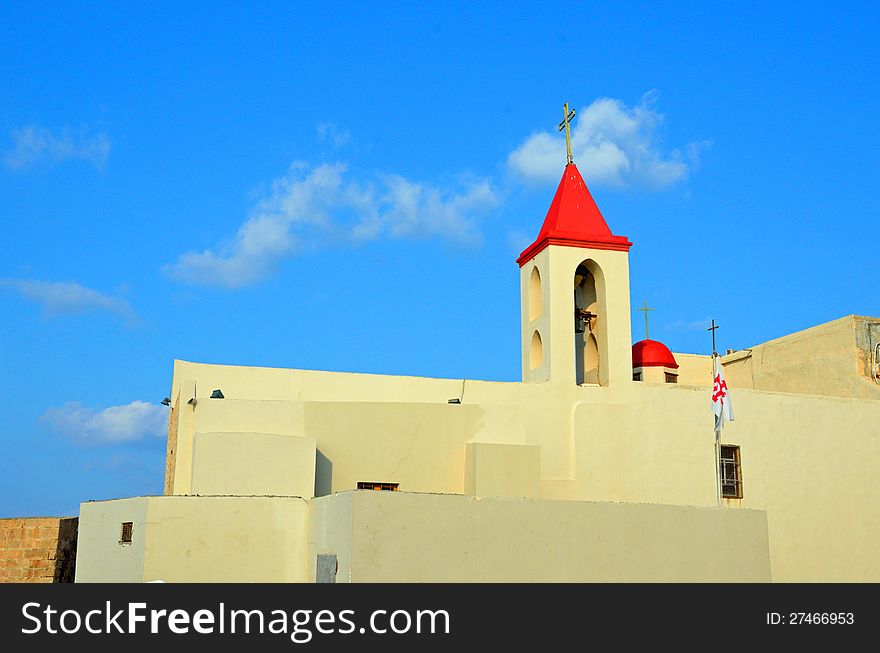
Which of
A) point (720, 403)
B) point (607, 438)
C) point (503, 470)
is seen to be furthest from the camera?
point (607, 438)

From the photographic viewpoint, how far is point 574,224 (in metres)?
19.3

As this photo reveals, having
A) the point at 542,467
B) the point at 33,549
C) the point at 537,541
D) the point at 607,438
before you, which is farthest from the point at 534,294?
the point at 33,549

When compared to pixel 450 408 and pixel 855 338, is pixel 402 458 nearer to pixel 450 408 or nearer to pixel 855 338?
pixel 450 408

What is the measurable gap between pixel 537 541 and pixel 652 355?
10262 mm

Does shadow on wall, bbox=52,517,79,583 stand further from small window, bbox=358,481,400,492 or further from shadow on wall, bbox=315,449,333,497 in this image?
small window, bbox=358,481,400,492

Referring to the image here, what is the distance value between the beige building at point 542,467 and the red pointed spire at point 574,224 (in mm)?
46

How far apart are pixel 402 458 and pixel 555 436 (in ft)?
10.4

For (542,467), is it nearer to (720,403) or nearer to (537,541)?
(720,403)

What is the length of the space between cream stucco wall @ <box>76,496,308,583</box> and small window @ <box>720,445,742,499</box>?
29.2 feet

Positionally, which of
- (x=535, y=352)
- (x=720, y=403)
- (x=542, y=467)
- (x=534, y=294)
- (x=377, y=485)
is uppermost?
(x=534, y=294)

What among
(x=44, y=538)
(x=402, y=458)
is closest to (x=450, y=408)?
(x=402, y=458)

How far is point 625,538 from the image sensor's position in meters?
13.5

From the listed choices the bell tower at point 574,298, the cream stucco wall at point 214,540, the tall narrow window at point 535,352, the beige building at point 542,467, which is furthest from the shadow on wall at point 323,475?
the tall narrow window at point 535,352
